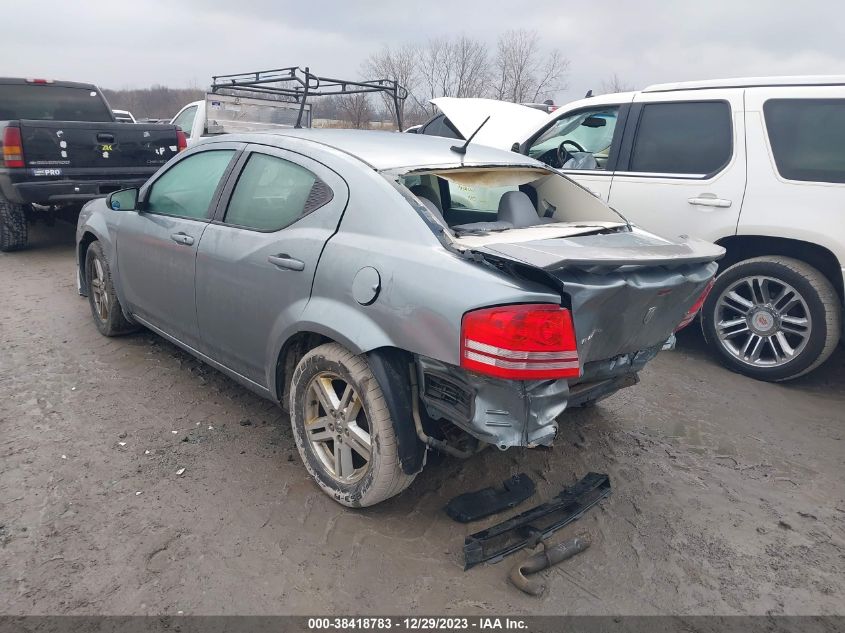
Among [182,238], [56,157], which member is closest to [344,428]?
[182,238]

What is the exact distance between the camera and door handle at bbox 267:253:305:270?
276 centimetres

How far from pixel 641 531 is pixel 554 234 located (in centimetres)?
142

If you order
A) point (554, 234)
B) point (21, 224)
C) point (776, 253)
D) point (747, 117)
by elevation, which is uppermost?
point (747, 117)

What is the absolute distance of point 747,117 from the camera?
4488 mm

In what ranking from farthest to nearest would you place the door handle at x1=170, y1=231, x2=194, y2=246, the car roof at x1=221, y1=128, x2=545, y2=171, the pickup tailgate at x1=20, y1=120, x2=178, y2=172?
the pickup tailgate at x1=20, y1=120, x2=178, y2=172 < the door handle at x1=170, y1=231, x2=194, y2=246 < the car roof at x1=221, y1=128, x2=545, y2=171

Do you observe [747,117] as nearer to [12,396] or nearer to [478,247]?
[478,247]

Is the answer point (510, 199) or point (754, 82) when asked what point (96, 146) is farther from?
point (754, 82)

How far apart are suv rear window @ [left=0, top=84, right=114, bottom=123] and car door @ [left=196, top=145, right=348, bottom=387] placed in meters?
6.68

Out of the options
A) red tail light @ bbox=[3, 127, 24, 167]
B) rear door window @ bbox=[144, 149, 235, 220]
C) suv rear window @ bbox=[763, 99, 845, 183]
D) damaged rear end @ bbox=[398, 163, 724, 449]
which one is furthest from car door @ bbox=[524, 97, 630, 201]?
red tail light @ bbox=[3, 127, 24, 167]

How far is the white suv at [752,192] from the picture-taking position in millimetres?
4145

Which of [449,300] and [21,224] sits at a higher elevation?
[449,300]

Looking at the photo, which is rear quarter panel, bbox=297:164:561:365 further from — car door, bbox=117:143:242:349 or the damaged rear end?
car door, bbox=117:143:242:349

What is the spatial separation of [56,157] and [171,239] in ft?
14.2

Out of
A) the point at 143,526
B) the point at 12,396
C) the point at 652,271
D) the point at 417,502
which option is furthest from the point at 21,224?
the point at 652,271
